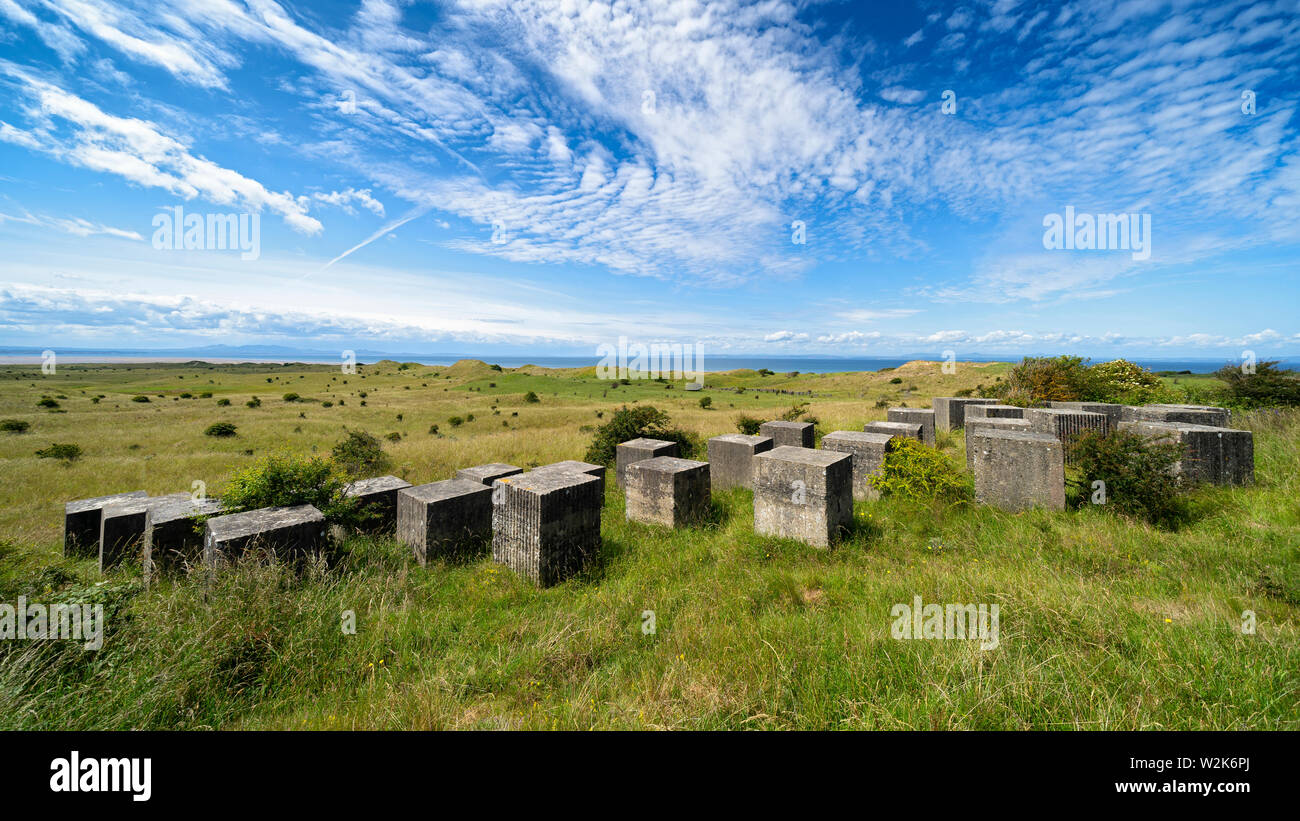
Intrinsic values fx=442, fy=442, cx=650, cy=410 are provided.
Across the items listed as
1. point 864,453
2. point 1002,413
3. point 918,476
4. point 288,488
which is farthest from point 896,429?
point 288,488

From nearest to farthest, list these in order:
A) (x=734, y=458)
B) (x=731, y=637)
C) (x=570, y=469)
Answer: (x=731, y=637) → (x=570, y=469) → (x=734, y=458)

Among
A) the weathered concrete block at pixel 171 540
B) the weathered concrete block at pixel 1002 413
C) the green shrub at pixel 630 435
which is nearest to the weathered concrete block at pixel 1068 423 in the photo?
the weathered concrete block at pixel 1002 413

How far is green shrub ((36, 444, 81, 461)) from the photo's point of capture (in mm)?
16891

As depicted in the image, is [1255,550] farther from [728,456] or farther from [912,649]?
[728,456]

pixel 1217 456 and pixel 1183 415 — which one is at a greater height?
pixel 1183 415

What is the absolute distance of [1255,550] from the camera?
480 centimetres

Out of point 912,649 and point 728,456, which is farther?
point 728,456

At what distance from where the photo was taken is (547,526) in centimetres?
529

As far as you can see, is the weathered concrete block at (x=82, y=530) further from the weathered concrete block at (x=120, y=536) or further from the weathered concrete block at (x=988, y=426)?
the weathered concrete block at (x=988, y=426)

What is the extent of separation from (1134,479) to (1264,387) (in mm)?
13052

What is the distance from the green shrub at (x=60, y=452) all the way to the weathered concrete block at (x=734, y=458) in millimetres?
24278

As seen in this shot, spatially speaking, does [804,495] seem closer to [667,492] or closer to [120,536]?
[667,492]
